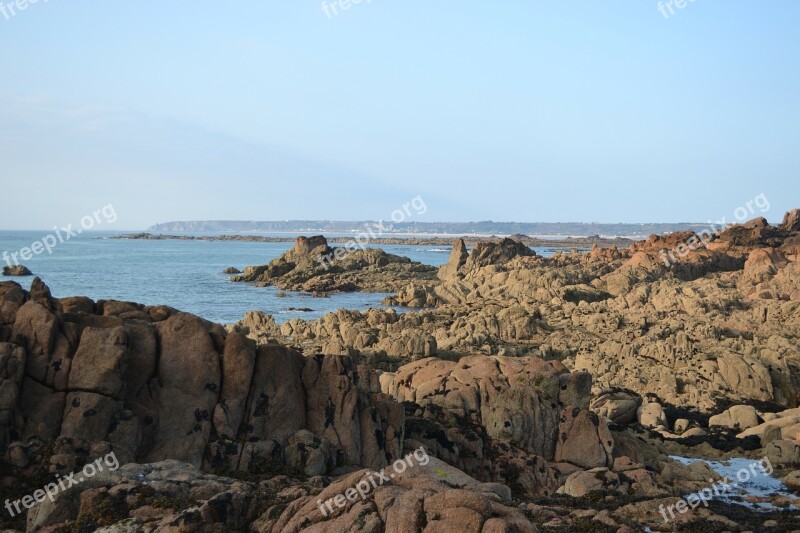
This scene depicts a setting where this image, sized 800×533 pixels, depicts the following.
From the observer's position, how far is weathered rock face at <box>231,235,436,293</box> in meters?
112

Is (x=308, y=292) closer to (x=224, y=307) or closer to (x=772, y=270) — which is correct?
(x=224, y=307)

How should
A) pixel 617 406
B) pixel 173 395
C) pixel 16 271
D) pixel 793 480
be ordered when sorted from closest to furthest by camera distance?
pixel 173 395 → pixel 793 480 → pixel 617 406 → pixel 16 271

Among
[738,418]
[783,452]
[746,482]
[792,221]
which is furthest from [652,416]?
[792,221]

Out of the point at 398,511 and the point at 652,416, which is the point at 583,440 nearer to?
the point at 652,416

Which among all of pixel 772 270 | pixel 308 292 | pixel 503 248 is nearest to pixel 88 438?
pixel 772 270

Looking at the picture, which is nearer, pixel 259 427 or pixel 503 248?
pixel 259 427

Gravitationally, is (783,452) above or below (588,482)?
below

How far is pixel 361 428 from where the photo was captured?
72.3 ft

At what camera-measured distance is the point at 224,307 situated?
282 feet

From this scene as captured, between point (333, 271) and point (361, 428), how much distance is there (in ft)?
338

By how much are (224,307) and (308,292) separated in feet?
72.0

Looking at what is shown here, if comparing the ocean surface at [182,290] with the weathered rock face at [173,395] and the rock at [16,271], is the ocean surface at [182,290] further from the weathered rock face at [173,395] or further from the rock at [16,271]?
the weathered rock face at [173,395]

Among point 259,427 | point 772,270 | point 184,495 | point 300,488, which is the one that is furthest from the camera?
point 772,270

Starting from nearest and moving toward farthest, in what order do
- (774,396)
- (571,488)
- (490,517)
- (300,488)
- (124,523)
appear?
(490,517) → (124,523) → (300,488) → (571,488) → (774,396)
